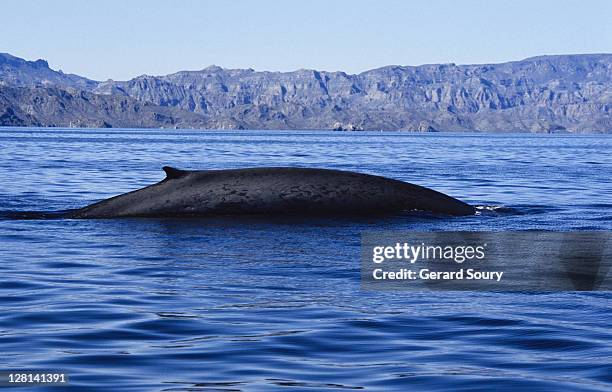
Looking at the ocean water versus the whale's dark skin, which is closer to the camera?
the ocean water

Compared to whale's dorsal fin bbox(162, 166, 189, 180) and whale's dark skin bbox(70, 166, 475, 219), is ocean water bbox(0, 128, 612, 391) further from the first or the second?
whale's dorsal fin bbox(162, 166, 189, 180)

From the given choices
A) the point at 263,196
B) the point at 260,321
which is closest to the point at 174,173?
the point at 263,196

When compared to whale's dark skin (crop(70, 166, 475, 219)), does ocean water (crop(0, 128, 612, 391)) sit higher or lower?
lower

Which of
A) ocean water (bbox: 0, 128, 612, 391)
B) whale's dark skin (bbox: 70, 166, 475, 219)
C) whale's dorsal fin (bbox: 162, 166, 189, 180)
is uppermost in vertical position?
whale's dorsal fin (bbox: 162, 166, 189, 180)

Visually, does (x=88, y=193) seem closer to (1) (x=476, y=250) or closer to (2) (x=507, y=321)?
(1) (x=476, y=250)

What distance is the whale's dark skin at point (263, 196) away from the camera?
766 inches

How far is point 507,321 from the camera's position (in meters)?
10.1

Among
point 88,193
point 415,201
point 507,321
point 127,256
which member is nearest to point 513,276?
point 507,321

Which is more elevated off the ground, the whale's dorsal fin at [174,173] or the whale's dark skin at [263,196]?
the whale's dorsal fin at [174,173]

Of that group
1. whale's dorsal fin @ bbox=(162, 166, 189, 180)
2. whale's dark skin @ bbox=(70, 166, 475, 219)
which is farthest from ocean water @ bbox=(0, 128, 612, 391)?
whale's dorsal fin @ bbox=(162, 166, 189, 180)

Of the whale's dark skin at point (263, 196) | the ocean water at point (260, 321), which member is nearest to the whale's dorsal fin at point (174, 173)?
the whale's dark skin at point (263, 196)

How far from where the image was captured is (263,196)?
19641 millimetres

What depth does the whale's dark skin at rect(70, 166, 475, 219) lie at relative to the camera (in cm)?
1947

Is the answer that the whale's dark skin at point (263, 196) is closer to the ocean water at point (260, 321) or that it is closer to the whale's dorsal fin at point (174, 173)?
the whale's dorsal fin at point (174, 173)
